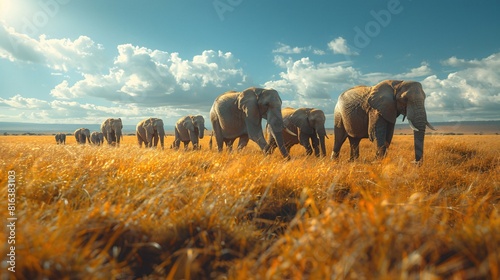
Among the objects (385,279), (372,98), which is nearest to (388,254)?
(385,279)

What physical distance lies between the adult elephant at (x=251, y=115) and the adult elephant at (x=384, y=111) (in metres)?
2.68

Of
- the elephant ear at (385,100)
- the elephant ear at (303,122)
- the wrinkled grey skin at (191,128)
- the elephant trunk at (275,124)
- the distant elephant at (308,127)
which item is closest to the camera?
the elephant ear at (385,100)

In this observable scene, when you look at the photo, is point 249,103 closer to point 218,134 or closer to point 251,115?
point 251,115

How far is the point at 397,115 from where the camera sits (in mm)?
9352

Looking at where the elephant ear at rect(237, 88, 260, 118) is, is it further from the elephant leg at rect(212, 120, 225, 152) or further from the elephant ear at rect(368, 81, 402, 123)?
the elephant ear at rect(368, 81, 402, 123)

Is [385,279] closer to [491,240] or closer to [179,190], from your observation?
[491,240]

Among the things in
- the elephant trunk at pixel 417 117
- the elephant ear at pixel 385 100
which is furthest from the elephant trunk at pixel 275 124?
the elephant trunk at pixel 417 117

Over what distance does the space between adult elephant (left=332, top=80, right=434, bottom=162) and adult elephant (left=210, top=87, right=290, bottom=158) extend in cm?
268

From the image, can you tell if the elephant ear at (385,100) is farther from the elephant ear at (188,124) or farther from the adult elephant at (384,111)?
the elephant ear at (188,124)

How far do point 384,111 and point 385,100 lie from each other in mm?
342

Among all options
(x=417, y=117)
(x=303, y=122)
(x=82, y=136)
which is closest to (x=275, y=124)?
(x=303, y=122)

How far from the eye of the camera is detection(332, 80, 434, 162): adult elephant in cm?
868

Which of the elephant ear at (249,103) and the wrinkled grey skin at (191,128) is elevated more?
the elephant ear at (249,103)

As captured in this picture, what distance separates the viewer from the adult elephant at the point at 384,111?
28.5 ft
